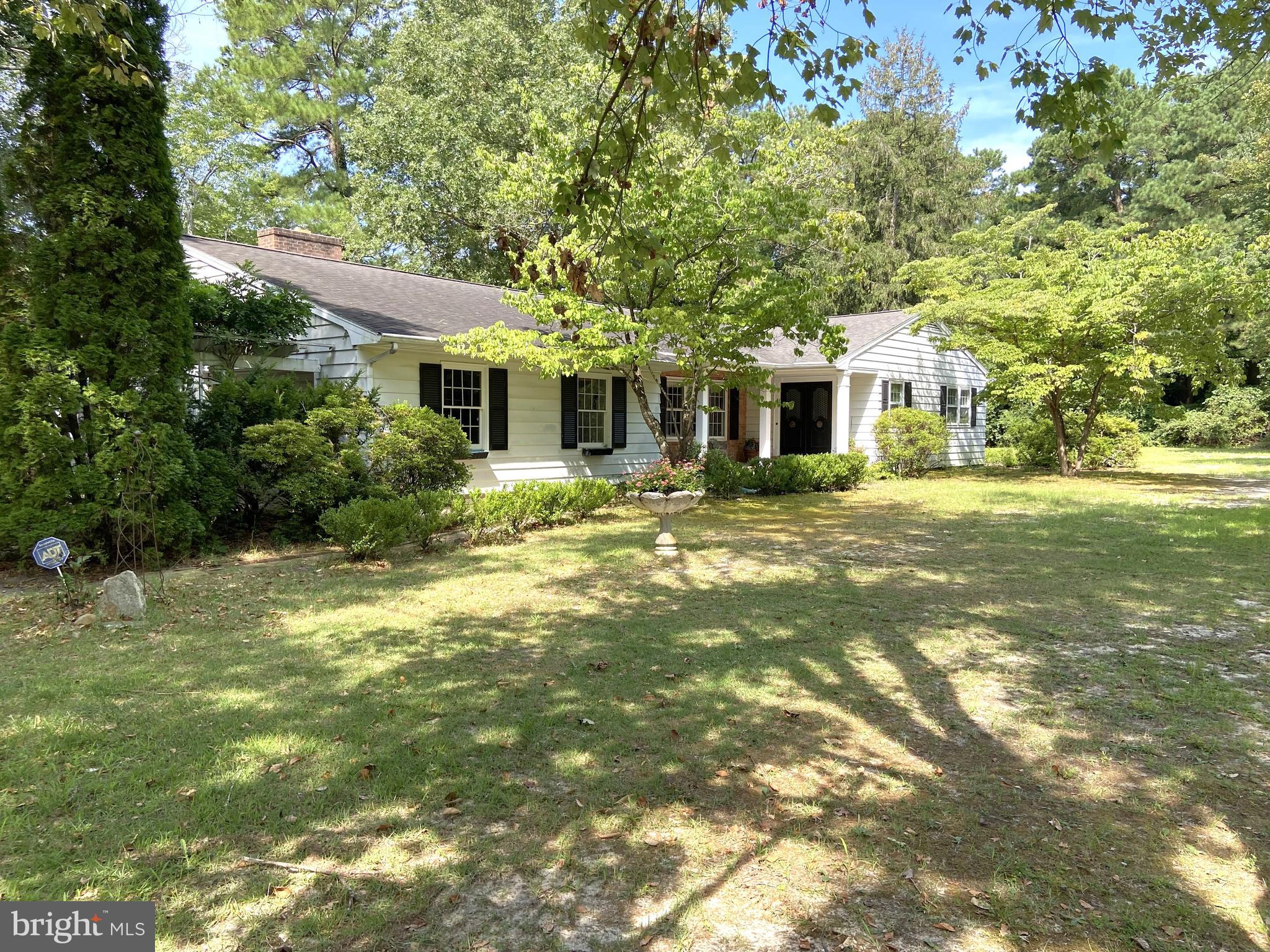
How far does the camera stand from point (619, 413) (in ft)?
50.8

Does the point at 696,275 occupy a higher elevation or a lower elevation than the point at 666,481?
higher

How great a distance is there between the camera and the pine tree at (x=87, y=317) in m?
7.63

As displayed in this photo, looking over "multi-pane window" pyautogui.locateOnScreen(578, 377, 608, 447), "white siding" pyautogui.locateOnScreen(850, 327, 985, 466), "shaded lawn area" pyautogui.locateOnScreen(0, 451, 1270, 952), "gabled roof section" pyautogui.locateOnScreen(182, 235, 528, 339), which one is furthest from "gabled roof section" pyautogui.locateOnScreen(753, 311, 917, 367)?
"shaded lawn area" pyautogui.locateOnScreen(0, 451, 1270, 952)

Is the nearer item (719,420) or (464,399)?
(464,399)

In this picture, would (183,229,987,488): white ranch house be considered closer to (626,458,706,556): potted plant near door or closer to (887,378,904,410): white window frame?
(887,378,904,410): white window frame

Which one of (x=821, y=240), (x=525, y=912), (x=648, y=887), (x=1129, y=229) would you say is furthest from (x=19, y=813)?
(x=1129, y=229)

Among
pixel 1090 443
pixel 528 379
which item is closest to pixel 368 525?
pixel 528 379

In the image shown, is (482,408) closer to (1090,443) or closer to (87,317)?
(87,317)

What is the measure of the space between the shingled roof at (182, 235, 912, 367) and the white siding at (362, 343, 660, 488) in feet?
1.89

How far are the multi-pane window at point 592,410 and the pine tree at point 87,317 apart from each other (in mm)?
7839

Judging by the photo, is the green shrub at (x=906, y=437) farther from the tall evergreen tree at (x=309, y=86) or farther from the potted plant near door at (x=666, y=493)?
the tall evergreen tree at (x=309, y=86)

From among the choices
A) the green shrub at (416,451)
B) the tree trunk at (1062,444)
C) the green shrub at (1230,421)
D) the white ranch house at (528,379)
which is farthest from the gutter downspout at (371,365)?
the green shrub at (1230,421)

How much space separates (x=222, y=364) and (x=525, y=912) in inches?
432

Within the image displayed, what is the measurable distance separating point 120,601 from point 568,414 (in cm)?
905
